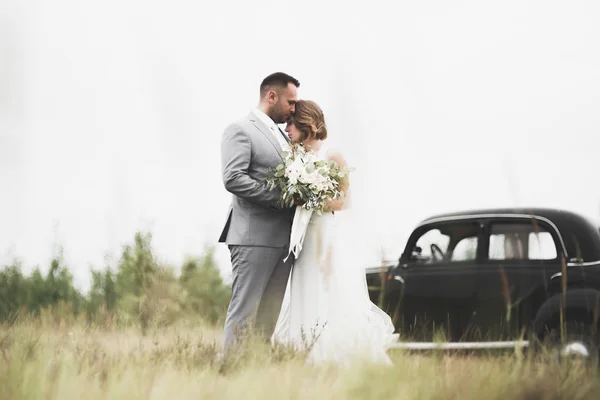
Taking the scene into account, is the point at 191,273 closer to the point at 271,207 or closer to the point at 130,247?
the point at 130,247

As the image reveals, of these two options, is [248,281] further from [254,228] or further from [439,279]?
[439,279]

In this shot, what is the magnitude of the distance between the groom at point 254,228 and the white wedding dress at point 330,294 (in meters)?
0.17

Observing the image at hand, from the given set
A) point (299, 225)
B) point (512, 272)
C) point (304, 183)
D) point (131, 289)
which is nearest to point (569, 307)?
point (512, 272)

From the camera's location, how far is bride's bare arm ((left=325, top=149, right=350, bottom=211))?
5.94 meters

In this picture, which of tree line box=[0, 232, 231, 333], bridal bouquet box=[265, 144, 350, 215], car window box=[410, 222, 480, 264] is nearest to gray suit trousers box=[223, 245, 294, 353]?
bridal bouquet box=[265, 144, 350, 215]

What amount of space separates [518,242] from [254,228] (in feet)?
9.40

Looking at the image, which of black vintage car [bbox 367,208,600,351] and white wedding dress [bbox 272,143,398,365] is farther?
black vintage car [bbox 367,208,600,351]

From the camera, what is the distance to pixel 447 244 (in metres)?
7.46

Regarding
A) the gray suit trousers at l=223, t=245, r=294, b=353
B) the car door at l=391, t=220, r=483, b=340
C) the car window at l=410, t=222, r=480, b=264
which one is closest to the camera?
the gray suit trousers at l=223, t=245, r=294, b=353

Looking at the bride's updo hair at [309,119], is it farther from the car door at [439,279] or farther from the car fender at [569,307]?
the car fender at [569,307]

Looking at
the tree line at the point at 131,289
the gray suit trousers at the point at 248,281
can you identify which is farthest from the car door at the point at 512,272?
the tree line at the point at 131,289

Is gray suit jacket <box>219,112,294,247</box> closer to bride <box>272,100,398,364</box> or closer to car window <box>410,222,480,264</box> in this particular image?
bride <box>272,100,398,364</box>

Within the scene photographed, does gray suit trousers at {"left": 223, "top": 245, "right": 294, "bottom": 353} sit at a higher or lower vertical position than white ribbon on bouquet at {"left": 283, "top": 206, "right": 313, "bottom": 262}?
lower

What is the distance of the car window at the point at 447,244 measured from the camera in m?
7.27
